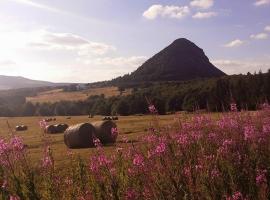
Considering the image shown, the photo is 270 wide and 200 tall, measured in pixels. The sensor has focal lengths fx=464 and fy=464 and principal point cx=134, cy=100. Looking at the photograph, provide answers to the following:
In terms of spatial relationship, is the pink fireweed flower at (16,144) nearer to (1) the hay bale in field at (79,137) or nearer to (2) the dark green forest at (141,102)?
(1) the hay bale in field at (79,137)

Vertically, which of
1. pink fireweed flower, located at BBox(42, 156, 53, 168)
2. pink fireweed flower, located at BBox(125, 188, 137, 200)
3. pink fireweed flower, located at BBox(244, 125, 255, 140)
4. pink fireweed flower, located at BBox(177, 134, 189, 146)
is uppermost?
pink fireweed flower, located at BBox(244, 125, 255, 140)

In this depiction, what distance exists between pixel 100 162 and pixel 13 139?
5.51 feet

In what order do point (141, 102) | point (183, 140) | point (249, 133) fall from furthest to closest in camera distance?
point (141, 102) → point (249, 133) → point (183, 140)

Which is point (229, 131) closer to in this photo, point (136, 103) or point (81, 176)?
point (81, 176)

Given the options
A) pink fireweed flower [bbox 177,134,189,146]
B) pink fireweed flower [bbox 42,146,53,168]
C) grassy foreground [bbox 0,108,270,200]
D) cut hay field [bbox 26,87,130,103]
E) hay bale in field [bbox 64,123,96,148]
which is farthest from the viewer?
cut hay field [bbox 26,87,130,103]

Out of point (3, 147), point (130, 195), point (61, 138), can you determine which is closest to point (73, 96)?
point (61, 138)

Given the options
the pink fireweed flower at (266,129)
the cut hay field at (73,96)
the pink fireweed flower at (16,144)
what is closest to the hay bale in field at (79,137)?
the pink fireweed flower at (266,129)

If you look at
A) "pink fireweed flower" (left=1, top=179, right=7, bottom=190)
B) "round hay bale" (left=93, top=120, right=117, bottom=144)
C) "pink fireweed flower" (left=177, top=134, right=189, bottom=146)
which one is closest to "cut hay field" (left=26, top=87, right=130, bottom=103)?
"round hay bale" (left=93, top=120, right=117, bottom=144)

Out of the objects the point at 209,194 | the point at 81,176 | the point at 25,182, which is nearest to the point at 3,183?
the point at 25,182

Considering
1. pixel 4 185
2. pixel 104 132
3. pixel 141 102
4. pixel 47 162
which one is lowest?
pixel 104 132

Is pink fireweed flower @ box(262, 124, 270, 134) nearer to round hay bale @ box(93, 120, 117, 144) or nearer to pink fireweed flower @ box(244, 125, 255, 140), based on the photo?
pink fireweed flower @ box(244, 125, 255, 140)

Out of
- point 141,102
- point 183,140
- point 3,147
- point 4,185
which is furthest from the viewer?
point 141,102

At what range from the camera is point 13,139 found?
287 inches

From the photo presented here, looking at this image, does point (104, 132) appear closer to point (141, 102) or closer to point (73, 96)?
point (141, 102)
